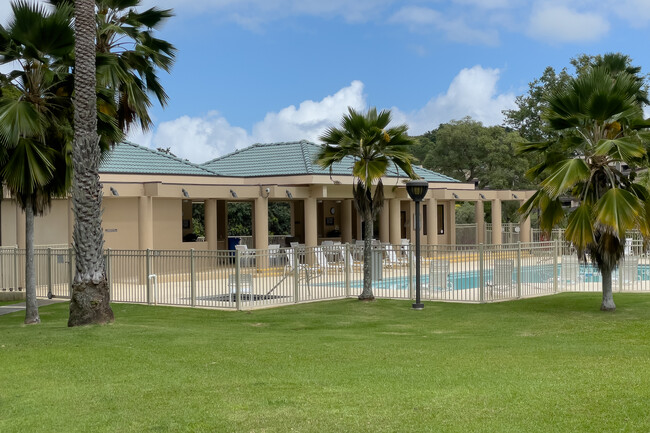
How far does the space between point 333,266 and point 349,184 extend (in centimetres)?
1115

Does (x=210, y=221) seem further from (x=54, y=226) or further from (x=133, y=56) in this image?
(x=133, y=56)

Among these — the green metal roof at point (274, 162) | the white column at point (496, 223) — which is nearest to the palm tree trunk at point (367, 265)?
the green metal roof at point (274, 162)

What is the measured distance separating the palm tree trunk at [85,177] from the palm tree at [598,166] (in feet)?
29.2

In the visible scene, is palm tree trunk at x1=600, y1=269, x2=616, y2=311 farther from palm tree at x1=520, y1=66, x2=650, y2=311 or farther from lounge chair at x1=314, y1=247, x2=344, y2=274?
lounge chair at x1=314, y1=247, x2=344, y2=274

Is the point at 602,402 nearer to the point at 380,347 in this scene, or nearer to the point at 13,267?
the point at 380,347

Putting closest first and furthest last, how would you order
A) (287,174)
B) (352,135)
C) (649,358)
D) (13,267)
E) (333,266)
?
(649,358) < (352,135) < (333,266) < (13,267) < (287,174)

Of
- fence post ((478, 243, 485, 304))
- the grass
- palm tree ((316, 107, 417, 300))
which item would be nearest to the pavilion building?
palm tree ((316, 107, 417, 300))

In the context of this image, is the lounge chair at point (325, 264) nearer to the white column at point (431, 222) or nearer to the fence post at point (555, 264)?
the fence post at point (555, 264)

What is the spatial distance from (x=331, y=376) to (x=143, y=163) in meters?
21.0

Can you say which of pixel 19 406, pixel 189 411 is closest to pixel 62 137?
pixel 19 406

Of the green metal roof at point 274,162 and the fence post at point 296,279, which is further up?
the green metal roof at point 274,162

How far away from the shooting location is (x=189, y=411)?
23.3 feet

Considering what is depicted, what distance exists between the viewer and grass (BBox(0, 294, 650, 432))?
673 cm

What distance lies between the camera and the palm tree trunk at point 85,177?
13469 millimetres
